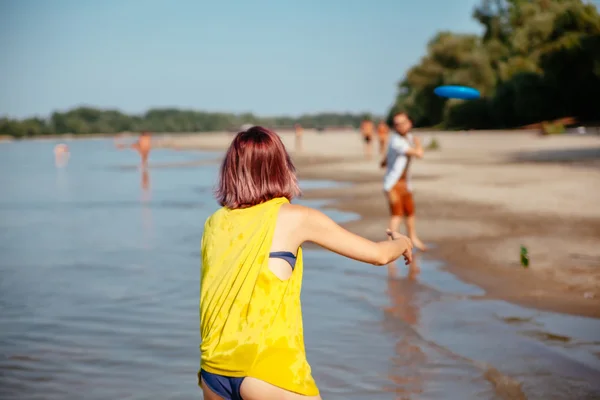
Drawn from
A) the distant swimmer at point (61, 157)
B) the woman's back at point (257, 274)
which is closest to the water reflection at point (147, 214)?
the woman's back at point (257, 274)

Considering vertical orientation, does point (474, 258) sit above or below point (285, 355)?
below

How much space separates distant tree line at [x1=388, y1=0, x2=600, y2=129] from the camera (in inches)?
2234

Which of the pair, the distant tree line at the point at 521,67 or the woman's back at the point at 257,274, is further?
the distant tree line at the point at 521,67

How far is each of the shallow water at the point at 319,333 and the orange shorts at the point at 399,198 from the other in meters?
1.05

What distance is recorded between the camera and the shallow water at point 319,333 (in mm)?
5609

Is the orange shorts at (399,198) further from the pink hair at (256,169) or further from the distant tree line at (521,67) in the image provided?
the distant tree line at (521,67)

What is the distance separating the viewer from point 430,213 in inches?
609

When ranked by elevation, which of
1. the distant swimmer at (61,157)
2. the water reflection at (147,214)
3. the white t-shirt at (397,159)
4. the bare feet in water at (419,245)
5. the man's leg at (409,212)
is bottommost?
the distant swimmer at (61,157)

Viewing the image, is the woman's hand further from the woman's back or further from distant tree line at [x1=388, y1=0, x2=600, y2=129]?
distant tree line at [x1=388, y1=0, x2=600, y2=129]

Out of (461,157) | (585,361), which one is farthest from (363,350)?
(461,157)

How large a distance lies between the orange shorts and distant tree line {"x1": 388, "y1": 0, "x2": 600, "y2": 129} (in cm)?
4496

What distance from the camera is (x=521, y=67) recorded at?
70.9 meters

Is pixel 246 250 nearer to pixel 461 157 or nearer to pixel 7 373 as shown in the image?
pixel 7 373

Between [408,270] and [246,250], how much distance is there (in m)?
7.23
